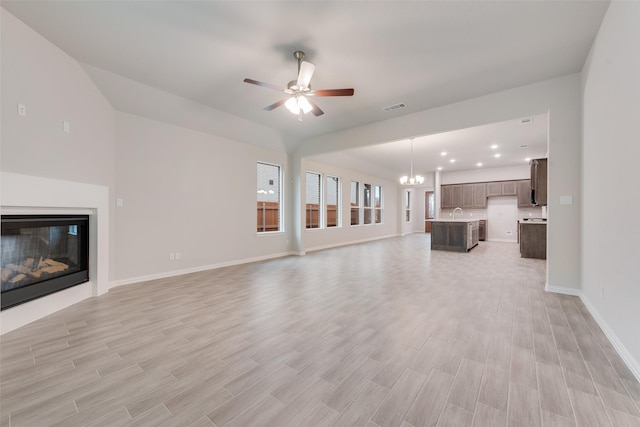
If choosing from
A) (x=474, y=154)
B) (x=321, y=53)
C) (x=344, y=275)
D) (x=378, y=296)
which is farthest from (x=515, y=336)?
(x=474, y=154)

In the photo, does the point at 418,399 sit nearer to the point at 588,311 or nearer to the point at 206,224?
the point at 588,311

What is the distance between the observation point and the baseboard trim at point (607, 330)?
1.78m

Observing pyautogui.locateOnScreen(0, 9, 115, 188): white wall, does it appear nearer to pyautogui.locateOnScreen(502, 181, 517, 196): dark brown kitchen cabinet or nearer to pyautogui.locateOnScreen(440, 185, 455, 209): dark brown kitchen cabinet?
pyautogui.locateOnScreen(440, 185, 455, 209): dark brown kitchen cabinet

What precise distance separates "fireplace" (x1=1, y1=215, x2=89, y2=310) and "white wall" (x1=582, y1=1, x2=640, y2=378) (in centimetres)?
529

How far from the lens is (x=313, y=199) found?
7.92 meters

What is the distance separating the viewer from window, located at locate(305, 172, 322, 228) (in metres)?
7.73

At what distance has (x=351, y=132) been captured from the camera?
5531 mm

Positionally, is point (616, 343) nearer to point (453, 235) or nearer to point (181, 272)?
→ point (181, 272)

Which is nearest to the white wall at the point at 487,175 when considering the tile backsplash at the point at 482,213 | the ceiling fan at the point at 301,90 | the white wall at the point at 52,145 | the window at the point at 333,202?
the tile backsplash at the point at 482,213

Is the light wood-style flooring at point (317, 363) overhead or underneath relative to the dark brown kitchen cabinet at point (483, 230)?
underneath

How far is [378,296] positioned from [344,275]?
3.98 feet

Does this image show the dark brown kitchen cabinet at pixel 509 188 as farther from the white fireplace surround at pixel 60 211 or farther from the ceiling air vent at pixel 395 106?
the white fireplace surround at pixel 60 211

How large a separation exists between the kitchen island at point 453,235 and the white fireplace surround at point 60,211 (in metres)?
7.80

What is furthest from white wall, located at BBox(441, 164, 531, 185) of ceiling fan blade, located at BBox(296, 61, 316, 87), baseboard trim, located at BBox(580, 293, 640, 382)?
ceiling fan blade, located at BBox(296, 61, 316, 87)
